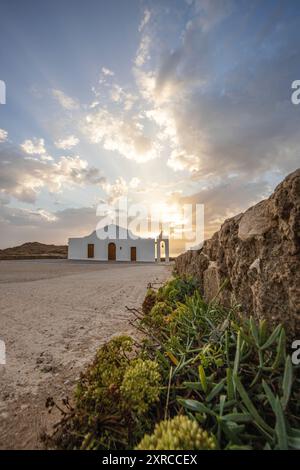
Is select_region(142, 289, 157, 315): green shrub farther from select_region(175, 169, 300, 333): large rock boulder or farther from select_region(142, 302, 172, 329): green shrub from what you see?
select_region(175, 169, 300, 333): large rock boulder

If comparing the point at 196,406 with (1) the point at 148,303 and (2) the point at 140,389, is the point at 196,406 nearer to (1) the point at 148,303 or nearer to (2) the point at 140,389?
(2) the point at 140,389

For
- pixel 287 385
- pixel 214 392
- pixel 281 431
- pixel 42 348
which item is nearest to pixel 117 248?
pixel 42 348

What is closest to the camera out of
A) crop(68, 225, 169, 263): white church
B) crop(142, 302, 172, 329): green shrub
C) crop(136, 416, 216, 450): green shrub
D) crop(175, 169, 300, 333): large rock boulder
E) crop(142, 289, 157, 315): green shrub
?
crop(136, 416, 216, 450): green shrub

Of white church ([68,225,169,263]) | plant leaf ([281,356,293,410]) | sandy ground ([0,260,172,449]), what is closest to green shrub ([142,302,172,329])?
sandy ground ([0,260,172,449])

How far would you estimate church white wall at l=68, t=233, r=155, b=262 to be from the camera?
25.9 meters

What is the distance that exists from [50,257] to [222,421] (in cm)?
2645

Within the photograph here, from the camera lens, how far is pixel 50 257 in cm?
2478

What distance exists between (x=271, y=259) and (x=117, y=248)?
25.0m

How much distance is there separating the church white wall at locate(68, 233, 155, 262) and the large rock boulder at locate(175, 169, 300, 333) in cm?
2442

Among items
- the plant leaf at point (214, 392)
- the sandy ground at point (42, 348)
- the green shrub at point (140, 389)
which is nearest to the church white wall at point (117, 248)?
the sandy ground at point (42, 348)

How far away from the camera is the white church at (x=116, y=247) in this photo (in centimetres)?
2591

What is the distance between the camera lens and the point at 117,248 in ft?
85.0
